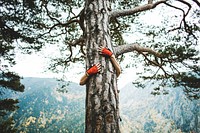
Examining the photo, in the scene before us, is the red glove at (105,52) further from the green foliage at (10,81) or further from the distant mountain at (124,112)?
the distant mountain at (124,112)

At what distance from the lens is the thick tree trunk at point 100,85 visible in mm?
1629

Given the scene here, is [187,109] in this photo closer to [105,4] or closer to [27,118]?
[27,118]

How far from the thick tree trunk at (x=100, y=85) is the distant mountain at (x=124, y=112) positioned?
7080 centimetres

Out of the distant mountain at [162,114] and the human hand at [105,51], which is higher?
the human hand at [105,51]

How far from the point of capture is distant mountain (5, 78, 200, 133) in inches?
3113

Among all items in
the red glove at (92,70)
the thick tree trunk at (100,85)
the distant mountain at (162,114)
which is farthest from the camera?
the distant mountain at (162,114)

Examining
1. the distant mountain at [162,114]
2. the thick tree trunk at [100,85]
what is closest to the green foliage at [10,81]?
the thick tree trunk at [100,85]

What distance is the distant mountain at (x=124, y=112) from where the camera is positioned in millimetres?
79062

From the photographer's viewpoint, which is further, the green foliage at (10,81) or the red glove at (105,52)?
the green foliage at (10,81)

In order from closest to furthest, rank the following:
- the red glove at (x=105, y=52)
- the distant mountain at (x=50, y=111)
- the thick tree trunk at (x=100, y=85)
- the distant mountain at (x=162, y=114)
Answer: the thick tree trunk at (x=100, y=85)
the red glove at (x=105, y=52)
the distant mountain at (x=162, y=114)
the distant mountain at (x=50, y=111)

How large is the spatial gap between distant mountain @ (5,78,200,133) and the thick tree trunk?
70801 millimetres

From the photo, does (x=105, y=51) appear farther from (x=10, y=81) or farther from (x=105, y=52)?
(x=10, y=81)

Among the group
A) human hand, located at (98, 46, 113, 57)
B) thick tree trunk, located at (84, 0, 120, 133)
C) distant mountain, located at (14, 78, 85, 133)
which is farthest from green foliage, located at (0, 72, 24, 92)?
distant mountain, located at (14, 78, 85, 133)

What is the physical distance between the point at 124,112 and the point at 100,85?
5681 inches
